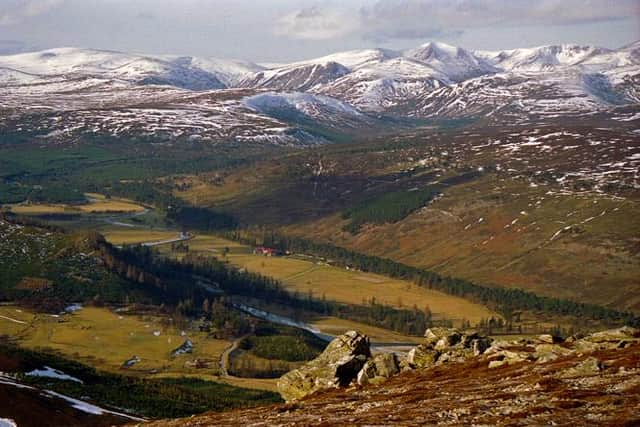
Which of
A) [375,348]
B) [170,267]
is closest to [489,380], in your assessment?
[375,348]

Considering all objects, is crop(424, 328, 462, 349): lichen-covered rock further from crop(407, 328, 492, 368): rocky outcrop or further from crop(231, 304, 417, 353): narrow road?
crop(231, 304, 417, 353): narrow road

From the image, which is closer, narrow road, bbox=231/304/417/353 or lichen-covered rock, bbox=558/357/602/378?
lichen-covered rock, bbox=558/357/602/378

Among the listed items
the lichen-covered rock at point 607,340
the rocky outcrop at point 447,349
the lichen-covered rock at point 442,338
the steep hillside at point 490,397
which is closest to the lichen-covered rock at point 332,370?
the steep hillside at point 490,397

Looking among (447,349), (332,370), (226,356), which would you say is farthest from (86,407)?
(226,356)

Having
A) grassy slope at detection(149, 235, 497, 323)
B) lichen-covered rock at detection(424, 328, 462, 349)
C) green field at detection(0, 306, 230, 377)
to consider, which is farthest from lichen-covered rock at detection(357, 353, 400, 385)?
grassy slope at detection(149, 235, 497, 323)

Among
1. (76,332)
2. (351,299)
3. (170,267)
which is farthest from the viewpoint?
(170,267)

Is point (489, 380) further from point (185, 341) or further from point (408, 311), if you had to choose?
point (408, 311)

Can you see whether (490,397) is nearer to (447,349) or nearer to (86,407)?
(447,349)
